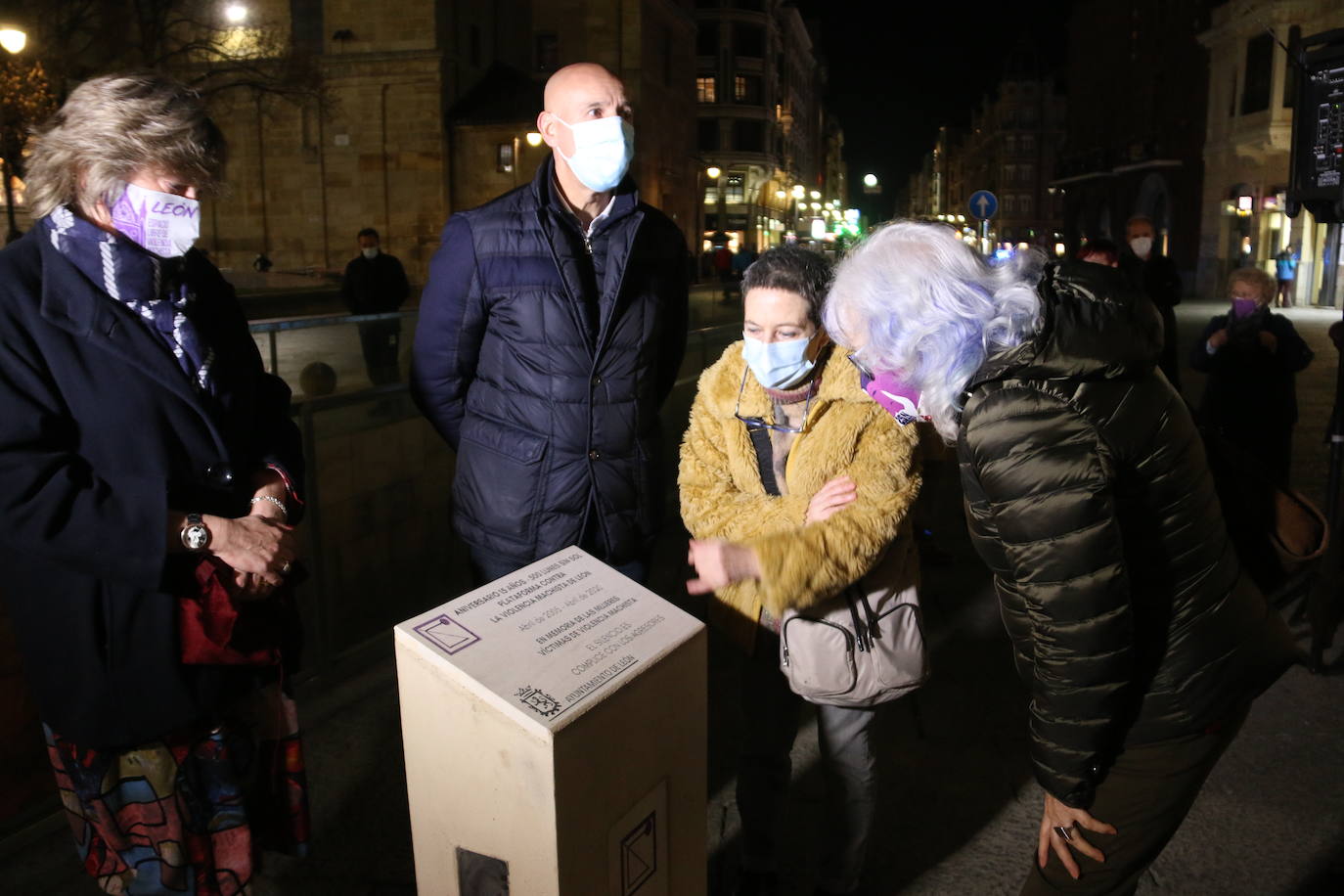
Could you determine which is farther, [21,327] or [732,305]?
[732,305]

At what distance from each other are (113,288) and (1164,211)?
4649 cm

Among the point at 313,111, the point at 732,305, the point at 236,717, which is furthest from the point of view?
the point at 313,111

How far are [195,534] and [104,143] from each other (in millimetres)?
823

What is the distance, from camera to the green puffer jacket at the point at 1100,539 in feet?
5.55

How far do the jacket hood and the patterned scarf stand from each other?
1633 mm

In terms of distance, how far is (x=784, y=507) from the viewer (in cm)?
257

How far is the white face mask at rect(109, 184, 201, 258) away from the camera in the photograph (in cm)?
209

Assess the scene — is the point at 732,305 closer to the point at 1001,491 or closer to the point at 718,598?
the point at 718,598

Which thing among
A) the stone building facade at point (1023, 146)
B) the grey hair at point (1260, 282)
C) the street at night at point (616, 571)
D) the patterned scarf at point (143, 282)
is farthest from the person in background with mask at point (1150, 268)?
the stone building facade at point (1023, 146)

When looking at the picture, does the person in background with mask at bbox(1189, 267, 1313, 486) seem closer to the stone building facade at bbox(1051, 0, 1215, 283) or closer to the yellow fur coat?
the yellow fur coat

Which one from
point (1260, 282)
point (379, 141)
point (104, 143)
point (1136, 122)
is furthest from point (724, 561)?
point (1136, 122)

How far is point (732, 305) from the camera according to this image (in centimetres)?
926

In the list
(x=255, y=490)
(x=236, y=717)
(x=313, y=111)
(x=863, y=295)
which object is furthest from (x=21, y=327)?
(x=313, y=111)

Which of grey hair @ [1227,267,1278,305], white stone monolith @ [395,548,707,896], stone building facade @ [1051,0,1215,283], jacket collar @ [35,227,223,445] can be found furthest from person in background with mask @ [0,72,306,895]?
stone building facade @ [1051,0,1215,283]
